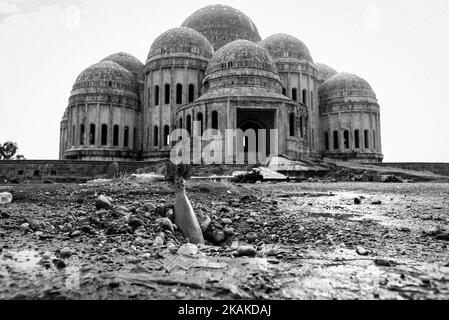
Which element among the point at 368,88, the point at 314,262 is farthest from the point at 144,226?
the point at 368,88

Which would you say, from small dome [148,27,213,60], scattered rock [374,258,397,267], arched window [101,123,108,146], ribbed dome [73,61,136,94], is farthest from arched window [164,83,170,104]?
scattered rock [374,258,397,267]

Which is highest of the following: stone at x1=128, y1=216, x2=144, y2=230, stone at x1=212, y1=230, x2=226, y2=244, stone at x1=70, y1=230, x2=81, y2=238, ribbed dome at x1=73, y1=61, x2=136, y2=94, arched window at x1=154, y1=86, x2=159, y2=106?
ribbed dome at x1=73, y1=61, x2=136, y2=94

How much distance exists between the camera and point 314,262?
328 cm

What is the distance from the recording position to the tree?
4294 cm

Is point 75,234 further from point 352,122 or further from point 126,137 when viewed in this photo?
point 352,122

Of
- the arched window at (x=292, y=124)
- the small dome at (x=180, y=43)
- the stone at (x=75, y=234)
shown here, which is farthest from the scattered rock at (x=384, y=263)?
the small dome at (x=180, y=43)

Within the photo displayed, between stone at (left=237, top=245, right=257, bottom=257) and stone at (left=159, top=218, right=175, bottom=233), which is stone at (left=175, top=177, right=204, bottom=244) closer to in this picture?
stone at (left=159, top=218, right=175, bottom=233)

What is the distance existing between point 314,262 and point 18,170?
2443 centimetres

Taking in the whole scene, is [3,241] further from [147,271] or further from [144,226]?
[147,271]

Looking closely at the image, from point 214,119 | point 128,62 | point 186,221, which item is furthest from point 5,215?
point 128,62

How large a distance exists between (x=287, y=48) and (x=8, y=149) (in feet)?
115

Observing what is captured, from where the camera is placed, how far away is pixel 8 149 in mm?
43406

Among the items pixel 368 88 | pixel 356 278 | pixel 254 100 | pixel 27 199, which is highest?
pixel 368 88

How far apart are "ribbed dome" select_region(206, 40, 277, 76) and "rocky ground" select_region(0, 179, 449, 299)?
75.1 ft
